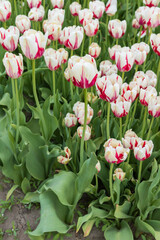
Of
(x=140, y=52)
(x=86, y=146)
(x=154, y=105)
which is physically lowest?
(x=86, y=146)

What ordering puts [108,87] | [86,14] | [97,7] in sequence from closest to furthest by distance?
[108,87] → [86,14] → [97,7]

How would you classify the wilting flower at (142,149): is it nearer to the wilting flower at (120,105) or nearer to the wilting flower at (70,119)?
the wilting flower at (120,105)

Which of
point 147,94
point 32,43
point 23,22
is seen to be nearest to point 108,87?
point 147,94

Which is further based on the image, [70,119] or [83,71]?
[70,119]

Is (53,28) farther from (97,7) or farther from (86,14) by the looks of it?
(97,7)

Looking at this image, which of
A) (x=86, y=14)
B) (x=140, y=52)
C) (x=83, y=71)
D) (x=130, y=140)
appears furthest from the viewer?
(x=86, y=14)

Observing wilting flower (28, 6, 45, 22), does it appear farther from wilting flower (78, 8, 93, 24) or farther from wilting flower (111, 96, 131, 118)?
wilting flower (111, 96, 131, 118)

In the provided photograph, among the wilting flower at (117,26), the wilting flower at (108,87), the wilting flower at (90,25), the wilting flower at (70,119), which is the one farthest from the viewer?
the wilting flower at (117,26)

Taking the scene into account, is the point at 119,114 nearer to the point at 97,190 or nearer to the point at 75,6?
the point at 97,190

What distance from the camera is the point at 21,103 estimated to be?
7.90ft

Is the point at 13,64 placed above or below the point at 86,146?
above

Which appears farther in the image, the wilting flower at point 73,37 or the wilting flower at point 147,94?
the wilting flower at point 73,37

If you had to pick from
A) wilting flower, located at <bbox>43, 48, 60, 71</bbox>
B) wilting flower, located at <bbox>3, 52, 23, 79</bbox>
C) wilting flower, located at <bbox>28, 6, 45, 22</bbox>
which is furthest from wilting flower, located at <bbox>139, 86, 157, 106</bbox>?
wilting flower, located at <bbox>28, 6, 45, 22</bbox>

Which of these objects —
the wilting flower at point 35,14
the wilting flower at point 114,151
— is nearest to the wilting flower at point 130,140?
the wilting flower at point 114,151
